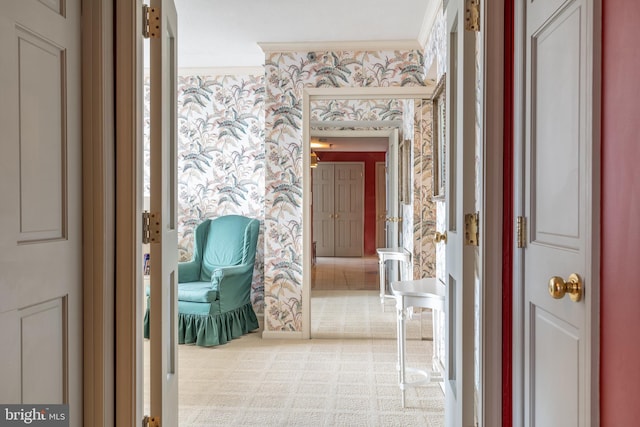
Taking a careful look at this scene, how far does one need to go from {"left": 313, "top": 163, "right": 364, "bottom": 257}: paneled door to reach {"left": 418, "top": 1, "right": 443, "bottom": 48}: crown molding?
6.68 metres

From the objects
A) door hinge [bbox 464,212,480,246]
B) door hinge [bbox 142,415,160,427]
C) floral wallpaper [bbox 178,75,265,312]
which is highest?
floral wallpaper [bbox 178,75,265,312]

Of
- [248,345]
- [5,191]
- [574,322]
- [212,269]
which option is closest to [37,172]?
[5,191]

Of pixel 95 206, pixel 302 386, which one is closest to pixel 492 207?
pixel 95 206

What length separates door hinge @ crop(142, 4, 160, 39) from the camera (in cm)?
173

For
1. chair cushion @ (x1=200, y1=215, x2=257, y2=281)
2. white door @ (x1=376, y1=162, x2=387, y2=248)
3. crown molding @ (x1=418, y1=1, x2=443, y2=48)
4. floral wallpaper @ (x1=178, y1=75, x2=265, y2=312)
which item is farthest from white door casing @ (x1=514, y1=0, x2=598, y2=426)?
white door @ (x1=376, y1=162, x2=387, y2=248)

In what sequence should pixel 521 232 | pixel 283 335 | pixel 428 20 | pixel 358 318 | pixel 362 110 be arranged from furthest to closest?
pixel 362 110 < pixel 358 318 < pixel 283 335 < pixel 428 20 < pixel 521 232

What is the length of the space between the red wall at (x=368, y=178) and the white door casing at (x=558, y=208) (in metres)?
9.45

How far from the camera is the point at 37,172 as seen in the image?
1.34 m

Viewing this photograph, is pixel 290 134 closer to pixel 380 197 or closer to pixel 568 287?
pixel 568 287

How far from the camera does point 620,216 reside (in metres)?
0.96

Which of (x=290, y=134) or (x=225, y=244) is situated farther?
(x=225, y=244)

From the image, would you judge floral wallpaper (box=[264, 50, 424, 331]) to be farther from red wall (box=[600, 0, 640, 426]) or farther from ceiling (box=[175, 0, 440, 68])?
red wall (box=[600, 0, 640, 426])

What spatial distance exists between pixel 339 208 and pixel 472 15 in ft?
30.6

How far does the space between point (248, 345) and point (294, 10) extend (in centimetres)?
255
